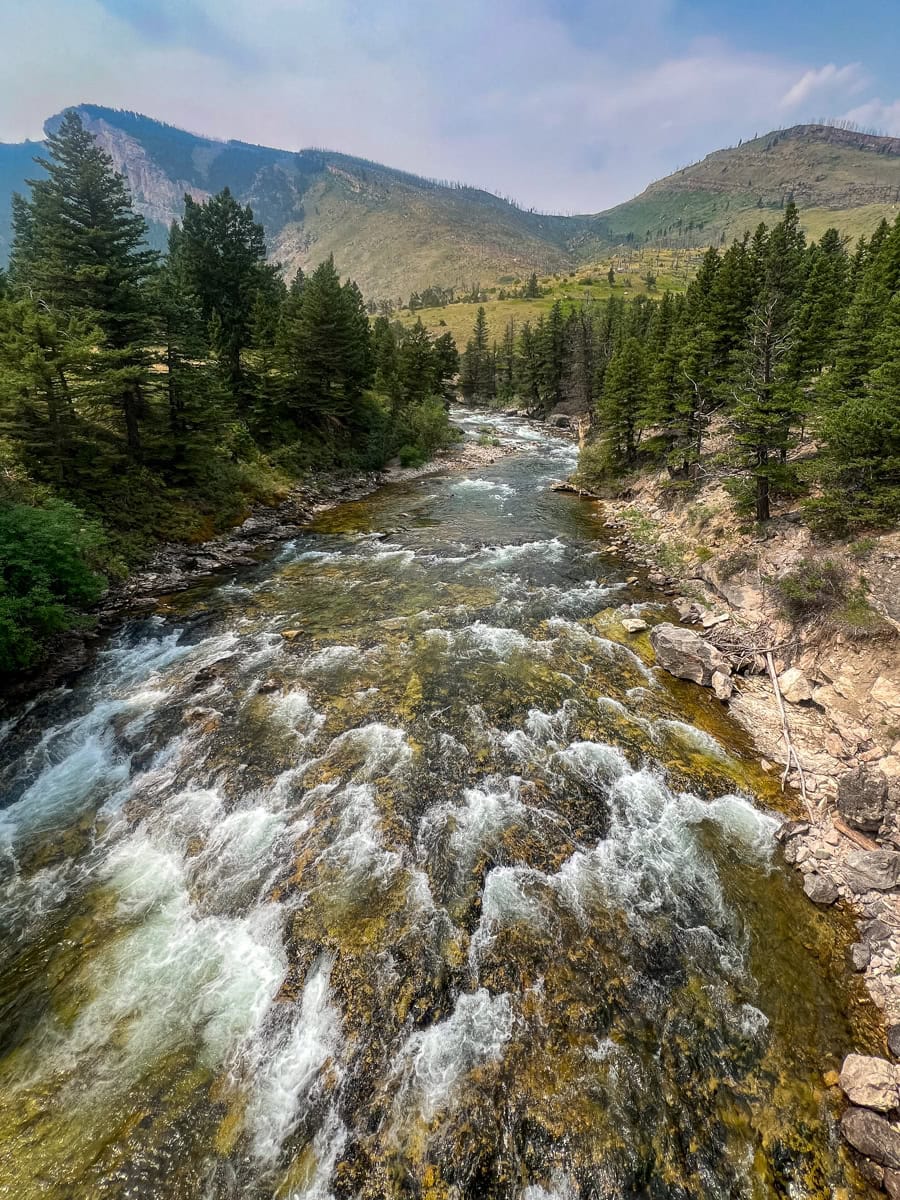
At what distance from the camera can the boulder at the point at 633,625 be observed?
1991 cm

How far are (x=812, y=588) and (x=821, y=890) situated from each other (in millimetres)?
10740

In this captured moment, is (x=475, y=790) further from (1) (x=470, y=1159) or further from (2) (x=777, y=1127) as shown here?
(2) (x=777, y=1127)

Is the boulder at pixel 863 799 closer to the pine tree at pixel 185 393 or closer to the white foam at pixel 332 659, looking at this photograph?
the white foam at pixel 332 659

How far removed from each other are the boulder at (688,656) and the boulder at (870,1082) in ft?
34.5

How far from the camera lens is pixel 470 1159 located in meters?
6.71

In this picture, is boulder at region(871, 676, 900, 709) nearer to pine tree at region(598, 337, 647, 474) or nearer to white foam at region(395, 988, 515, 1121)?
white foam at region(395, 988, 515, 1121)

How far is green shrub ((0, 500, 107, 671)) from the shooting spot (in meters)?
14.1

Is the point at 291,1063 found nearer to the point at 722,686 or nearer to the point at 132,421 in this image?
the point at 722,686

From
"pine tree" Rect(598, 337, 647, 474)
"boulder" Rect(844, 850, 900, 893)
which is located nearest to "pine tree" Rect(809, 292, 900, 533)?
"boulder" Rect(844, 850, 900, 893)

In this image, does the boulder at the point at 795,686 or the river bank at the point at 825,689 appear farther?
the boulder at the point at 795,686

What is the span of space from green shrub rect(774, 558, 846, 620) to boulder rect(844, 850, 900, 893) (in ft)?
28.1

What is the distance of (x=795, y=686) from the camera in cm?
1589

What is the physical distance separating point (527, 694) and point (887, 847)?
9106mm

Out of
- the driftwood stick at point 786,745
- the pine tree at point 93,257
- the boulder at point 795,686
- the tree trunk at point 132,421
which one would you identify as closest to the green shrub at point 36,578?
the pine tree at point 93,257
